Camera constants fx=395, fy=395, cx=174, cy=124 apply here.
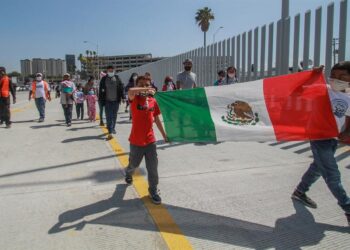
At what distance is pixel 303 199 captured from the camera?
468cm

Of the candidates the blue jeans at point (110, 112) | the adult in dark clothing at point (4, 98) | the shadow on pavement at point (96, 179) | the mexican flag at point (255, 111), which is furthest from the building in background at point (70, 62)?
the mexican flag at point (255, 111)

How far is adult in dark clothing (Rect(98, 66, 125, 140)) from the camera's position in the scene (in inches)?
395

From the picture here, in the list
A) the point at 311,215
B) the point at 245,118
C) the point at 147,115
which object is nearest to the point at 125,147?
the point at 147,115

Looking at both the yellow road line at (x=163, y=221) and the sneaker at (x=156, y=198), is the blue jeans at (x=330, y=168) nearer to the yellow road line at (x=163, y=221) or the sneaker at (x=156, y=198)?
the yellow road line at (x=163, y=221)

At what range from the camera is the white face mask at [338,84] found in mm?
4051

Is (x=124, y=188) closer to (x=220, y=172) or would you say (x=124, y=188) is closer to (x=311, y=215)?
(x=220, y=172)

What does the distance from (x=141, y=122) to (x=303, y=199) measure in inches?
85.4

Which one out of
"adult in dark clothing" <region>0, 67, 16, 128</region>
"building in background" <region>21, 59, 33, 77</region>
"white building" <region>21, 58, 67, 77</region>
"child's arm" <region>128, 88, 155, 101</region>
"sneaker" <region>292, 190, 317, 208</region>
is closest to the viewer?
"sneaker" <region>292, 190, 317, 208</region>

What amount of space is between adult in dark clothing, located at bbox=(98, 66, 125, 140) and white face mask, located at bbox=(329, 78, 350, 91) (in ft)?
22.0

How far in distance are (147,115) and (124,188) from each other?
117 centimetres

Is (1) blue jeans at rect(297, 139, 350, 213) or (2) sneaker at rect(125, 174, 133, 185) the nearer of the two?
(1) blue jeans at rect(297, 139, 350, 213)

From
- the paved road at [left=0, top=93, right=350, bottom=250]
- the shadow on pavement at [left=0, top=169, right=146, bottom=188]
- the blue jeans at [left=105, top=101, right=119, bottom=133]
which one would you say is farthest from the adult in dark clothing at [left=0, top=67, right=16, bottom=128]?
the shadow on pavement at [left=0, top=169, right=146, bottom=188]

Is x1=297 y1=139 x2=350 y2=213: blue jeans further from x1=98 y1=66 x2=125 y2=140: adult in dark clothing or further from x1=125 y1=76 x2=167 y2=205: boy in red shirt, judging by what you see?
x1=98 y1=66 x2=125 y2=140: adult in dark clothing

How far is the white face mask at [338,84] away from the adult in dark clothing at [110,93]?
6.69 m
